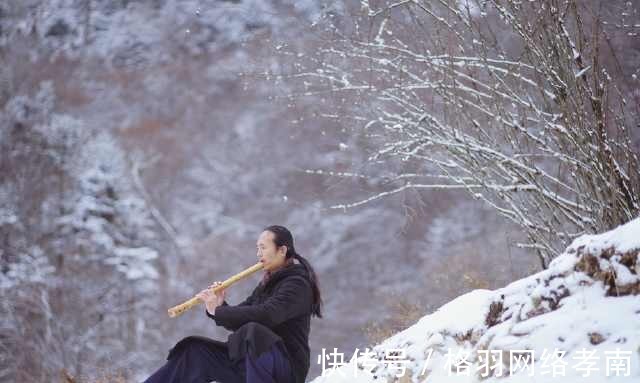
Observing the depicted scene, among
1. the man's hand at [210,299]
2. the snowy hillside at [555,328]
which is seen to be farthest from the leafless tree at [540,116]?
the man's hand at [210,299]

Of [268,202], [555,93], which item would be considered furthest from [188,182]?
[555,93]

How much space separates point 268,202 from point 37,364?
293 inches

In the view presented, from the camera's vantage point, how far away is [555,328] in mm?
2145

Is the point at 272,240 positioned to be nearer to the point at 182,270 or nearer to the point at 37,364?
the point at 37,364

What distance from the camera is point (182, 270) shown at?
17.8m

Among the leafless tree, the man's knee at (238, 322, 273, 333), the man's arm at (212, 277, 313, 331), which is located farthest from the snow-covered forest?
the man's knee at (238, 322, 273, 333)

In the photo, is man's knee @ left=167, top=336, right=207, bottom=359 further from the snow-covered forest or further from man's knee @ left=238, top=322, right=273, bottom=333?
the snow-covered forest

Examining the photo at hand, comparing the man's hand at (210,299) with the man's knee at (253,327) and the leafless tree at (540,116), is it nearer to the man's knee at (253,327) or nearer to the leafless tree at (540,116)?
the man's knee at (253,327)

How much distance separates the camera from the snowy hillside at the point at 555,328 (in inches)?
78.0

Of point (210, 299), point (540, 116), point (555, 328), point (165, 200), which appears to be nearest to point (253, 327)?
point (210, 299)

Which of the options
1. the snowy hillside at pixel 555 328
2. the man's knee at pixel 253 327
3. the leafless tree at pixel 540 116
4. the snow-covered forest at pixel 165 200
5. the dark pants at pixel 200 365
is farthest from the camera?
the snow-covered forest at pixel 165 200

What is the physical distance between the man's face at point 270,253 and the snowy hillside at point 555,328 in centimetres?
55

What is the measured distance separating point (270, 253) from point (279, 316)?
29cm

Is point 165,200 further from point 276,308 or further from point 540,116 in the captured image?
point 276,308
